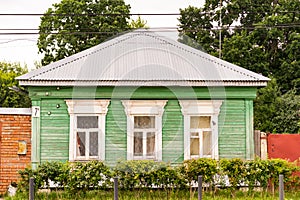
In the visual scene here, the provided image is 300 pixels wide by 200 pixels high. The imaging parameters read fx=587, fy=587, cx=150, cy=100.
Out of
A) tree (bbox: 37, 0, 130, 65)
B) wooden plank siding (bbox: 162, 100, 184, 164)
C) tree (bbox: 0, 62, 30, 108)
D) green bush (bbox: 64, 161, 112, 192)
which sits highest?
tree (bbox: 37, 0, 130, 65)

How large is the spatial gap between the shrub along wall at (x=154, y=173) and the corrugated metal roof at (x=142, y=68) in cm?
286

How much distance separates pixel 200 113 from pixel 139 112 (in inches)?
74.9

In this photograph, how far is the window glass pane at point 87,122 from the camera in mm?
18016

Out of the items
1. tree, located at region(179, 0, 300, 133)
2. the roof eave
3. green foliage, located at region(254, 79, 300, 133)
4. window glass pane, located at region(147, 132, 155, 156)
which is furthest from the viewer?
tree, located at region(179, 0, 300, 133)

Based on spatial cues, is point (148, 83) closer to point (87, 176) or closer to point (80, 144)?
point (80, 144)

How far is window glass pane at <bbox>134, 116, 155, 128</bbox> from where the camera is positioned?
59.7 ft

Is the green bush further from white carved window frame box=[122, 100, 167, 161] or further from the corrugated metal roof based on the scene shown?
the corrugated metal roof

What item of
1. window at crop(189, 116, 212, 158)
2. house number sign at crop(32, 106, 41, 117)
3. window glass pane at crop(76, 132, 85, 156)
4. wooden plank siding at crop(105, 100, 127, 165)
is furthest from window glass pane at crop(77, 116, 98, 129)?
window at crop(189, 116, 212, 158)

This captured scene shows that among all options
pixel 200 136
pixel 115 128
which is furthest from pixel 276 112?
pixel 115 128

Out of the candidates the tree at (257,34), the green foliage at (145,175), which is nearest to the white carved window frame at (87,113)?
the green foliage at (145,175)

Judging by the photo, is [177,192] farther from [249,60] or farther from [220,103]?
[249,60]

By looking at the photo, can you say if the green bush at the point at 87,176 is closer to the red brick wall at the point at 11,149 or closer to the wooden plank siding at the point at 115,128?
the wooden plank siding at the point at 115,128

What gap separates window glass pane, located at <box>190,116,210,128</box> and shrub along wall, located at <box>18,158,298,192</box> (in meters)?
2.29

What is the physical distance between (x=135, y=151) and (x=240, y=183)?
11.4ft
